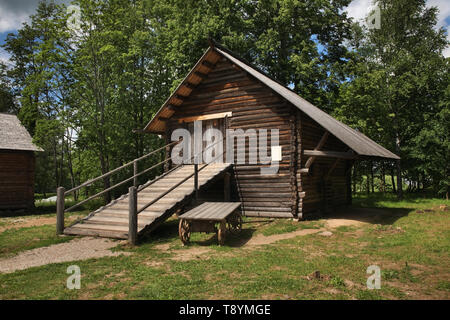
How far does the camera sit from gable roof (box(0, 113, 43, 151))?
18.4 meters

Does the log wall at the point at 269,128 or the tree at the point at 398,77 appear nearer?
the log wall at the point at 269,128

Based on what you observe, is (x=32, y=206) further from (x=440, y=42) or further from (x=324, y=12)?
(x=440, y=42)

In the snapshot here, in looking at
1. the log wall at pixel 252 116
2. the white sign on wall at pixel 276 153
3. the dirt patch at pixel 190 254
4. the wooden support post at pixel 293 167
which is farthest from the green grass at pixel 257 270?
the white sign on wall at pixel 276 153

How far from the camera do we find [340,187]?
17.3 meters

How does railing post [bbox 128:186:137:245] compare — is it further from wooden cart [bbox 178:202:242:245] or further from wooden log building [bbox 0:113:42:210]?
wooden log building [bbox 0:113:42:210]

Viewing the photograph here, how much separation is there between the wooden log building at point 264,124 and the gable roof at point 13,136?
8956 mm

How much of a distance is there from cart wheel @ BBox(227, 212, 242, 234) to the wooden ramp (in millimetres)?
1772

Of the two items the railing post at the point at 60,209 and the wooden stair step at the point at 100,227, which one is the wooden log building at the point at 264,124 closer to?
the wooden stair step at the point at 100,227

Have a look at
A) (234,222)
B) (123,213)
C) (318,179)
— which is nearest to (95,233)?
(123,213)

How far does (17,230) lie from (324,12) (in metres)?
26.3

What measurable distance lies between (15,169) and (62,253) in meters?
14.2

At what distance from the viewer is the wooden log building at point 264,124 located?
12297mm
